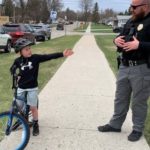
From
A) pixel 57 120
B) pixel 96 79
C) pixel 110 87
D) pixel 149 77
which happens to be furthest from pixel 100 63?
pixel 149 77

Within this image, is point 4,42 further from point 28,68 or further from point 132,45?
point 132,45

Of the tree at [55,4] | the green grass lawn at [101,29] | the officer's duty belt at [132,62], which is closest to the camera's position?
the officer's duty belt at [132,62]

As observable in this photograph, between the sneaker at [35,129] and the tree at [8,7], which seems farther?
the tree at [8,7]

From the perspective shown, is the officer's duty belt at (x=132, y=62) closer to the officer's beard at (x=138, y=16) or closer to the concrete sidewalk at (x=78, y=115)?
the officer's beard at (x=138, y=16)

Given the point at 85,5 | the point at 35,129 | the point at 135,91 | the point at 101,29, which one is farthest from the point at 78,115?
the point at 85,5

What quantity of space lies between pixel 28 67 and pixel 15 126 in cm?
78

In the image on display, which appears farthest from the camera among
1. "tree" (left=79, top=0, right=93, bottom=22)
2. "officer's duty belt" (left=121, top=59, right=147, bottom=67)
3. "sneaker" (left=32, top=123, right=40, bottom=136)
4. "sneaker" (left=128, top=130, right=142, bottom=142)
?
"tree" (left=79, top=0, right=93, bottom=22)

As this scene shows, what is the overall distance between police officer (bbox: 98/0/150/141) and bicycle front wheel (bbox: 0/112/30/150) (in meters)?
1.37

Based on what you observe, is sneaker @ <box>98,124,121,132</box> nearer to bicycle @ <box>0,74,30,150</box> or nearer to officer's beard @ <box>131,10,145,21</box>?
bicycle @ <box>0,74,30,150</box>

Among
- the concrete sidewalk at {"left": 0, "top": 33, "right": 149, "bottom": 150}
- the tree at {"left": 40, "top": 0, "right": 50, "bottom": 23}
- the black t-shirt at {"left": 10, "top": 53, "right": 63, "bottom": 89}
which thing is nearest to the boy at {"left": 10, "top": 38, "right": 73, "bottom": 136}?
the black t-shirt at {"left": 10, "top": 53, "right": 63, "bottom": 89}

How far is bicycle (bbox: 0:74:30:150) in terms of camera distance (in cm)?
507

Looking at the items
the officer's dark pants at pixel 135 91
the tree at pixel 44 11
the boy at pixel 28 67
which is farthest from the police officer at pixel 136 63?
the tree at pixel 44 11

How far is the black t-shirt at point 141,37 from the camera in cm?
509

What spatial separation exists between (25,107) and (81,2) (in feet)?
485
